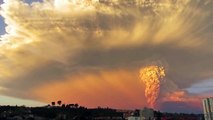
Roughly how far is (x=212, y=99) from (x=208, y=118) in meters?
8.81

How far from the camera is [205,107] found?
9775 centimetres

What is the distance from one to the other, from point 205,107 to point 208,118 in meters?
3.90

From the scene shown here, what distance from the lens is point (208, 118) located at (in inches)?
3915

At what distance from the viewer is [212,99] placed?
3661 inches

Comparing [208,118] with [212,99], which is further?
[208,118]
